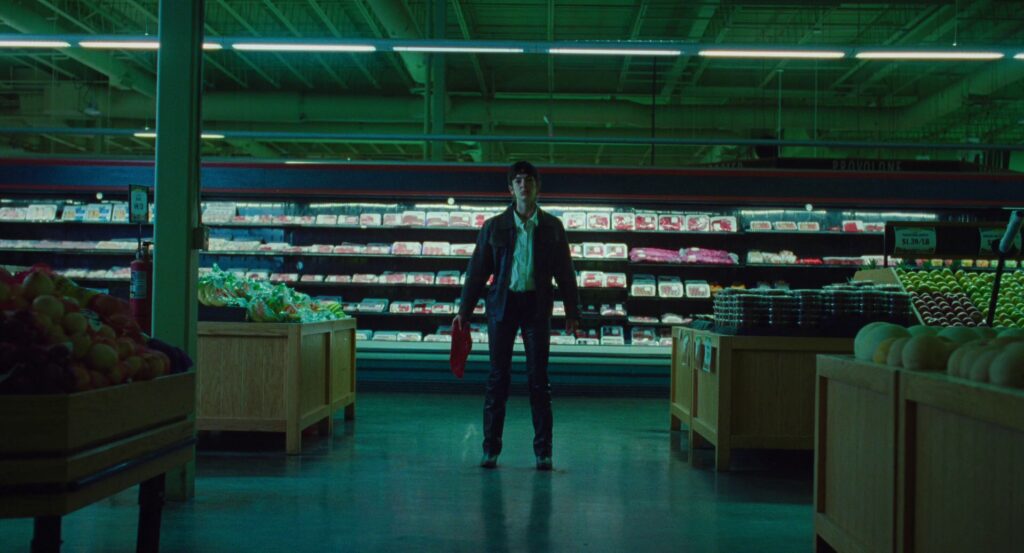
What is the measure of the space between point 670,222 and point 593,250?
928 mm

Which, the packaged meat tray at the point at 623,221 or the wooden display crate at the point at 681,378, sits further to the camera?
the packaged meat tray at the point at 623,221

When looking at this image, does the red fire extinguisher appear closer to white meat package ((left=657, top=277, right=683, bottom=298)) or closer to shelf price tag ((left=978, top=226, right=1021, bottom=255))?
shelf price tag ((left=978, top=226, right=1021, bottom=255))

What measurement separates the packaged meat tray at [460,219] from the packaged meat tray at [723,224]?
9.02 feet

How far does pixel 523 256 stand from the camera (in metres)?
5.32

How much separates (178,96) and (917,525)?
359cm

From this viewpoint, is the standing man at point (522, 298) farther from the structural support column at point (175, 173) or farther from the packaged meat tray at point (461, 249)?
the packaged meat tray at point (461, 249)

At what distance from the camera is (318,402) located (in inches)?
245

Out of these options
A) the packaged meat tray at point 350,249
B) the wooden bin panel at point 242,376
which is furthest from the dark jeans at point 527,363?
the packaged meat tray at point 350,249

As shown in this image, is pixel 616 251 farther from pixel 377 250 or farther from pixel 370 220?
pixel 370 220

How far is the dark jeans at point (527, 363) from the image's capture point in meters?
5.24

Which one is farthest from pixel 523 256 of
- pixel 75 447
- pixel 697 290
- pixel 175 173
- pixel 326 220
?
pixel 326 220

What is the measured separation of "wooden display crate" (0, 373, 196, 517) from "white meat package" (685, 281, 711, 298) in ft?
26.8

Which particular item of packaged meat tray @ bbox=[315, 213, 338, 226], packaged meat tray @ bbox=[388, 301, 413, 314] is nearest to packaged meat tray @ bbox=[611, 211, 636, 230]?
packaged meat tray @ bbox=[388, 301, 413, 314]

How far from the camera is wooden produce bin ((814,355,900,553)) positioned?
2699mm
